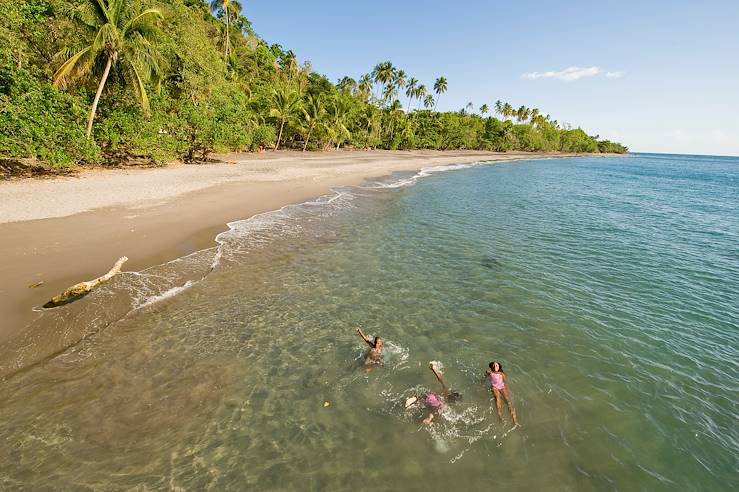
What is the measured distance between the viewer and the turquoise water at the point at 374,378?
5.20 m

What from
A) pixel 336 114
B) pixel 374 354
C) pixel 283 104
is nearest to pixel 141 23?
pixel 283 104

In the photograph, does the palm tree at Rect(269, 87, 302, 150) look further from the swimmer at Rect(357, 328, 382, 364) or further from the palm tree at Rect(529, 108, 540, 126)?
the palm tree at Rect(529, 108, 540, 126)

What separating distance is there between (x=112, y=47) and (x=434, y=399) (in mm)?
28510

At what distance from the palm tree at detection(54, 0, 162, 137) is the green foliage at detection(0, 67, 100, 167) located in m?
1.46

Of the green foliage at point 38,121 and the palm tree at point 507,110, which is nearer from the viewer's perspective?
the green foliage at point 38,121

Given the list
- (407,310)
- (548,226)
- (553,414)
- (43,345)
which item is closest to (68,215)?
(43,345)

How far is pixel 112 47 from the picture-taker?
21672mm

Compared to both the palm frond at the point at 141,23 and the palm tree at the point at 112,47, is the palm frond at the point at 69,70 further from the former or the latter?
the palm frond at the point at 141,23

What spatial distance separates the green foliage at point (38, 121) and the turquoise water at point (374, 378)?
480 inches

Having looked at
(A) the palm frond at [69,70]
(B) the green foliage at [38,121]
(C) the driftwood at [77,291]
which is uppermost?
(A) the palm frond at [69,70]

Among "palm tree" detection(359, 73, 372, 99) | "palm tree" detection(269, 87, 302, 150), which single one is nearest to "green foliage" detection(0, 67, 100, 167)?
"palm tree" detection(269, 87, 302, 150)

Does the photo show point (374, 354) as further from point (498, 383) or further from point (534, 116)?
point (534, 116)

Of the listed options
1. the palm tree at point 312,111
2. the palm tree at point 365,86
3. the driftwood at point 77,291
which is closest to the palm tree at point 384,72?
the palm tree at point 365,86

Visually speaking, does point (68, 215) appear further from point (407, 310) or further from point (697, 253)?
point (697, 253)
